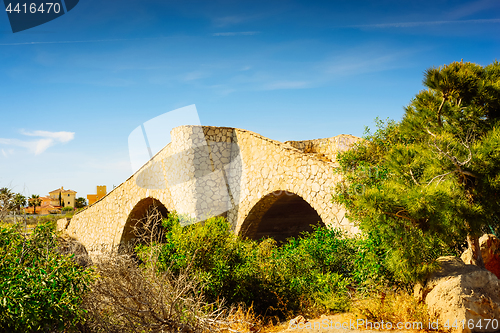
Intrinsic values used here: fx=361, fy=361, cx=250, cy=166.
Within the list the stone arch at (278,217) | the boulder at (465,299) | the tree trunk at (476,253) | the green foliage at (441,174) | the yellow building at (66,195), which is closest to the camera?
the green foliage at (441,174)

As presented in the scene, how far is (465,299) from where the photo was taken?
4.45 meters

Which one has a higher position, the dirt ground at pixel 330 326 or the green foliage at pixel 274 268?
the green foliage at pixel 274 268

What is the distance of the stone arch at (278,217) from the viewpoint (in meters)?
10.8

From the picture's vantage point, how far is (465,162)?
4.14m

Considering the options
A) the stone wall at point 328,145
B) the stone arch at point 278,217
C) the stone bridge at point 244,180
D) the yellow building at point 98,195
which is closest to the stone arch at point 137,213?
the stone bridge at point 244,180

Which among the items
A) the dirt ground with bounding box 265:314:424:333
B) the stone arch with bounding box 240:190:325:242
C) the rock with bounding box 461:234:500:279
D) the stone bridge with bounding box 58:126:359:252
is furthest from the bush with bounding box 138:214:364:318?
the stone arch with bounding box 240:190:325:242

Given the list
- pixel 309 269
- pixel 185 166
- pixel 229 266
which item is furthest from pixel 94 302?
pixel 185 166

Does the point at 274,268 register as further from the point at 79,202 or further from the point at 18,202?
the point at 79,202

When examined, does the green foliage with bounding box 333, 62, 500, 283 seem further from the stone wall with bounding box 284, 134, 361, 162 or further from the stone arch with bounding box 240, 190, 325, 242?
the stone wall with bounding box 284, 134, 361, 162

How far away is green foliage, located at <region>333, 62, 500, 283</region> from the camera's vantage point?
425 cm

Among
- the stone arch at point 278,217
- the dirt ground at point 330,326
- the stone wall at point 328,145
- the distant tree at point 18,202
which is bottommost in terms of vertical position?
the dirt ground at point 330,326

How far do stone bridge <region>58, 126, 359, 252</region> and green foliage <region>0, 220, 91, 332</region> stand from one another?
5.08 m

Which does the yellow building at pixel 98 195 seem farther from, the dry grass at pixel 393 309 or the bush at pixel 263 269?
the dry grass at pixel 393 309

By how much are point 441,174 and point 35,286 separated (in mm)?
4730
